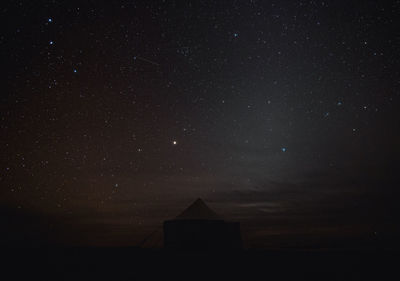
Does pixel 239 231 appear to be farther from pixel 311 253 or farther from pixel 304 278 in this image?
pixel 304 278

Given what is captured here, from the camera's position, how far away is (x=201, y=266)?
3092 millimetres

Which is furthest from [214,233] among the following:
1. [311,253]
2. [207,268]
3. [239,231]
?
[207,268]

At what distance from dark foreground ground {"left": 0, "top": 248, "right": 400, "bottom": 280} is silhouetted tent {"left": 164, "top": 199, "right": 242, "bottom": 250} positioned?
7633 millimetres

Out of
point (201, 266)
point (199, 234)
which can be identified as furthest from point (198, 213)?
point (201, 266)

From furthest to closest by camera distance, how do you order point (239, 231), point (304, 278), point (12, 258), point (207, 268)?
point (239, 231) → point (12, 258) → point (207, 268) → point (304, 278)

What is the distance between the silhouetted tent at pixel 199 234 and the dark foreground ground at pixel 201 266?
7633 mm

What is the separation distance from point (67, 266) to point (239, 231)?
9.94 metres

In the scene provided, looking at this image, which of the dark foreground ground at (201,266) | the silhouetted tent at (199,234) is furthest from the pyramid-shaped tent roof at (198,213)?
the dark foreground ground at (201,266)

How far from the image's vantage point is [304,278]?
8.85ft

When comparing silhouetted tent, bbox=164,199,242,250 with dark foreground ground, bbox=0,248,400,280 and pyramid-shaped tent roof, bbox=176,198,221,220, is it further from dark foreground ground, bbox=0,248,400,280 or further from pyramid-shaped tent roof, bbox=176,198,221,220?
dark foreground ground, bbox=0,248,400,280

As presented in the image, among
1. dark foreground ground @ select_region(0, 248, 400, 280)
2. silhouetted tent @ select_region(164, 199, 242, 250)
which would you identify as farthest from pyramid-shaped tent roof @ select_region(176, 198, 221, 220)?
dark foreground ground @ select_region(0, 248, 400, 280)

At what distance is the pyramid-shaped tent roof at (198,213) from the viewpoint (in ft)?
39.1

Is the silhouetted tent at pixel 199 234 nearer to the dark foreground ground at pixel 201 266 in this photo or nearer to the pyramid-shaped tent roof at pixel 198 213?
the pyramid-shaped tent roof at pixel 198 213

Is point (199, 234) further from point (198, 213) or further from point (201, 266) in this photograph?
point (201, 266)
